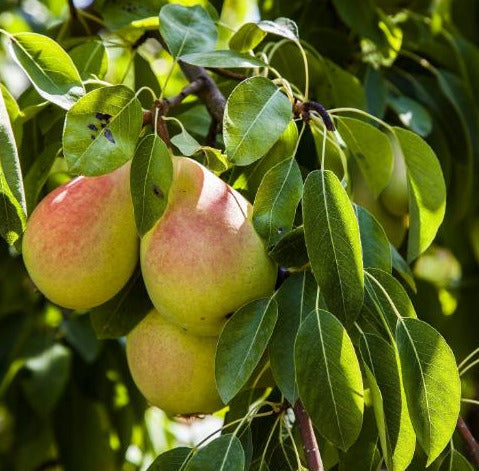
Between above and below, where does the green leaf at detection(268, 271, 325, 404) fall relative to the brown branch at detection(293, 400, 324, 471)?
above

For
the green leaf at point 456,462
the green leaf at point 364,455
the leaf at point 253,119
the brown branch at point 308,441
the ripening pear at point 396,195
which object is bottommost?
the green leaf at point 364,455

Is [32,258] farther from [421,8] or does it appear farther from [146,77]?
[421,8]

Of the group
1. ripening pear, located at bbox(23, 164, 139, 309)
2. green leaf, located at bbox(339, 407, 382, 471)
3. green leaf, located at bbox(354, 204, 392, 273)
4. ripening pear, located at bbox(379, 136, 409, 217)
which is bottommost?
green leaf, located at bbox(339, 407, 382, 471)

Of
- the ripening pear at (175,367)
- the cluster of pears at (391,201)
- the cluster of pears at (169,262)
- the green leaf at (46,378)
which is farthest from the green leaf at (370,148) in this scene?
the green leaf at (46,378)

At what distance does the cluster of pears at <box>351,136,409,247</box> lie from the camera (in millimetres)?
1384

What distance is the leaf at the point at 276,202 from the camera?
995 millimetres

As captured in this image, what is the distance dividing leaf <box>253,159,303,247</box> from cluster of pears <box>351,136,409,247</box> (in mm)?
364

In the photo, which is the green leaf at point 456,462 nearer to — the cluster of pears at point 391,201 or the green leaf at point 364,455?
the green leaf at point 364,455

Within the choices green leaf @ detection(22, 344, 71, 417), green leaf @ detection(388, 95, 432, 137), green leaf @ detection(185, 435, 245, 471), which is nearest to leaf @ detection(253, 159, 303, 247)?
green leaf @ detection(185, 435, 245, 471)

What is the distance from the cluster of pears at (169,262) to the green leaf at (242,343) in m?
0.02

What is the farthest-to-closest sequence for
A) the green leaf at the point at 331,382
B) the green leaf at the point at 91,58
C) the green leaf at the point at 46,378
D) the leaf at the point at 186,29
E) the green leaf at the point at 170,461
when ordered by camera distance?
the green leaf at the point at 46,378, the green leaf at the point at 91,58, the leaf at the point at 186,29, the green leaf at the point at 170,461, the green leaf at the point at 331,382

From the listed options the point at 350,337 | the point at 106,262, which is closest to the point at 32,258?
the point at 106,262

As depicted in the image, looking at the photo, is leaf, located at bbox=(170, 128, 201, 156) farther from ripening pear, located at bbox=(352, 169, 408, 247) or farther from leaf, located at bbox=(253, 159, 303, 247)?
ripening pear, located at bbox=(352, 169, 408, 247)

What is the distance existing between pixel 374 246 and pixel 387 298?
9 cm
